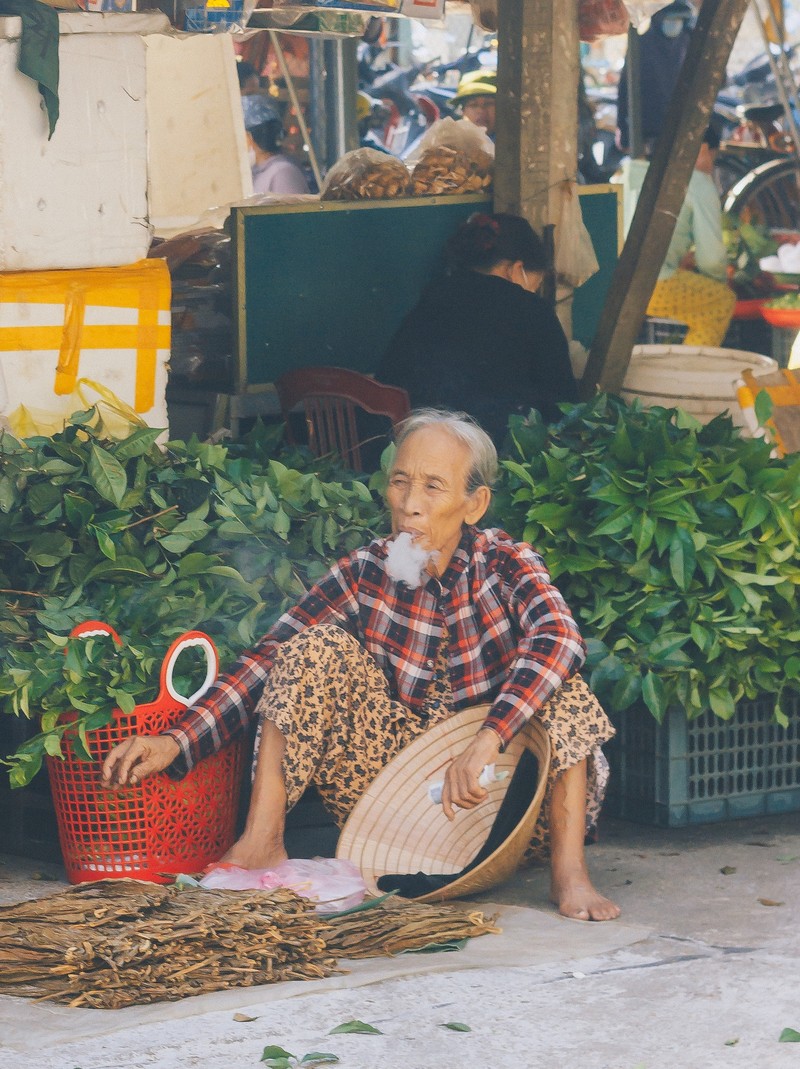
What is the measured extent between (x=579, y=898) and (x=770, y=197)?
304 inches

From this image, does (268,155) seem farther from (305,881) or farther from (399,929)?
(399,929)

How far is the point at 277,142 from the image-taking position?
967cm

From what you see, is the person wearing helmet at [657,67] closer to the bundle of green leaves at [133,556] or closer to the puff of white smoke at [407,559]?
the bundle of green leaves at [133,556]

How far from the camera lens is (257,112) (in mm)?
9977

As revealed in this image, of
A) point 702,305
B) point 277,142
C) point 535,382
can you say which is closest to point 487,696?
point 535,382

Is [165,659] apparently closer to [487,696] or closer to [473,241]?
[487,696]

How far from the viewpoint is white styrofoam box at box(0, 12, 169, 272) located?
3967mm

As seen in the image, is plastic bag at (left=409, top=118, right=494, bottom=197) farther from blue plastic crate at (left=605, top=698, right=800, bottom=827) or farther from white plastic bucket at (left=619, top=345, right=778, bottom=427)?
blue plastic crate at (left=605, top=698, right=800, bottom=827)

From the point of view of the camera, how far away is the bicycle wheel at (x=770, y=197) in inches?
401

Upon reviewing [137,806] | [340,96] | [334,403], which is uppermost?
[340,96]

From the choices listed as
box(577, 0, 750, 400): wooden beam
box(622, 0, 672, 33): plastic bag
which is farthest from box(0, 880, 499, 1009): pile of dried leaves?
box(622, 0, 672, 33): plastic bag

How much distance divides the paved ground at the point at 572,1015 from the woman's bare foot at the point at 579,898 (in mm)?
59

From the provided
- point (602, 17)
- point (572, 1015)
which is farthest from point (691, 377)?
point (602, 17)

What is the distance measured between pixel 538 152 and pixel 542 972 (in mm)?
3166
